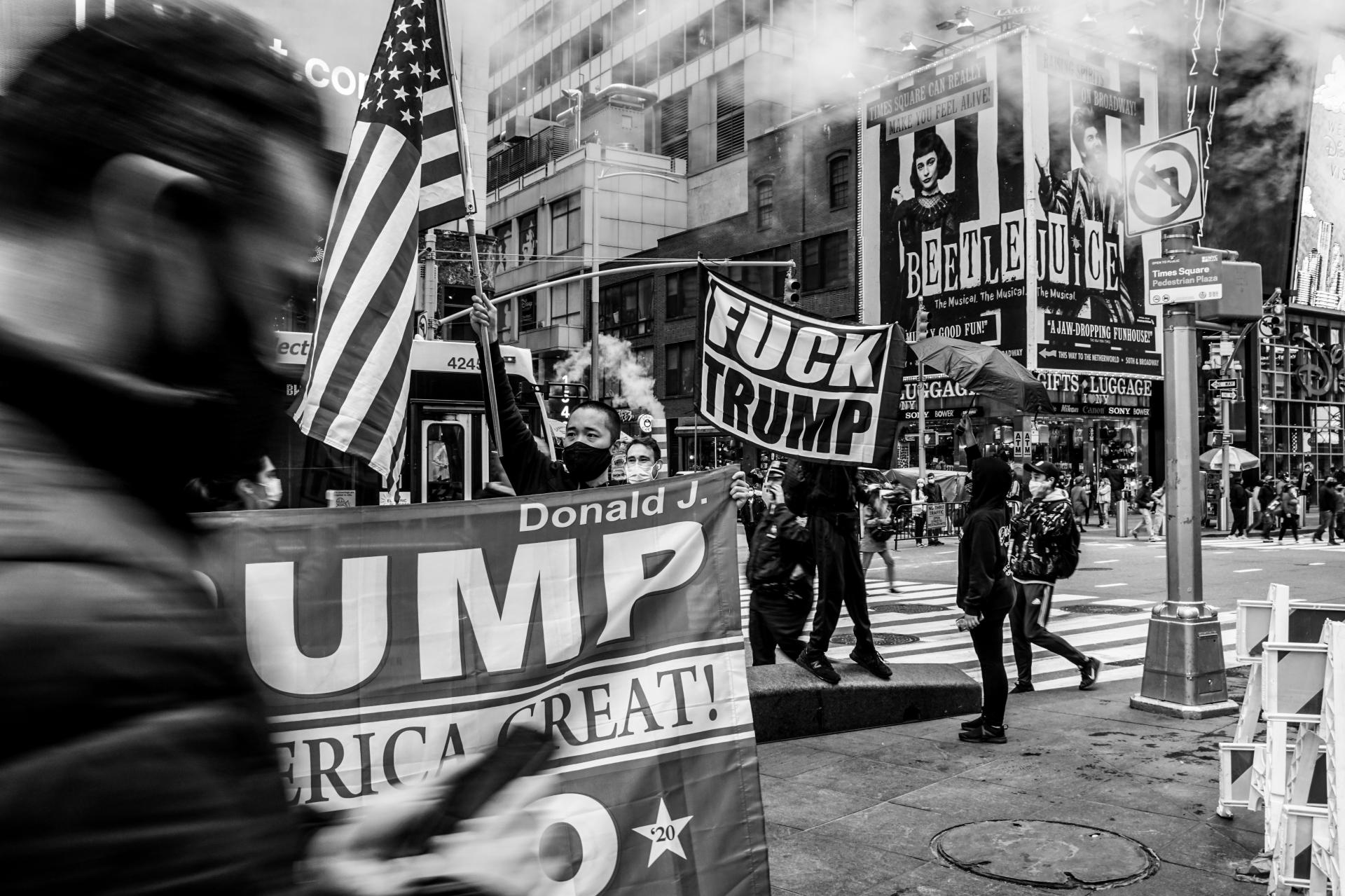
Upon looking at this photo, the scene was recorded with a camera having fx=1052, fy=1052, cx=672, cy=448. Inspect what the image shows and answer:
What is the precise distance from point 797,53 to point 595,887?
45132 mm

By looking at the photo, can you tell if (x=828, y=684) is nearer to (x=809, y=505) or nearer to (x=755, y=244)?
(x=809, y=505)

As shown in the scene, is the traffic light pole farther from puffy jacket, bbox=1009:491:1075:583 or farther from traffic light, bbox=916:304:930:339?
traffic light, bbox=916:304:930:339

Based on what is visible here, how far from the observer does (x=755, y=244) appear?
1679 inches

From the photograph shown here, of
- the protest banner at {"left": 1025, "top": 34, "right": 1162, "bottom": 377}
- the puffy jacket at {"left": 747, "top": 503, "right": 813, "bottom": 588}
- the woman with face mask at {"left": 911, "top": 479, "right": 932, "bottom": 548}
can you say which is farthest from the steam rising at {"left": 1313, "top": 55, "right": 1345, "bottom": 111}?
the puffy jacket at {"left": 747, "top": 503, "right": 813, "bottom": 588}

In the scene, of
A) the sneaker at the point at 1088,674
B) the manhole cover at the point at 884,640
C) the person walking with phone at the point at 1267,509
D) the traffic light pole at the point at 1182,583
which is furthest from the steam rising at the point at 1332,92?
the sneaker at the point at 1088,674

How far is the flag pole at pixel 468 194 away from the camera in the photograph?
453 cm

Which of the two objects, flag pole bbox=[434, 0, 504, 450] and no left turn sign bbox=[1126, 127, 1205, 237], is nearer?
flag pole bbox=[434, 0, 504, 450]

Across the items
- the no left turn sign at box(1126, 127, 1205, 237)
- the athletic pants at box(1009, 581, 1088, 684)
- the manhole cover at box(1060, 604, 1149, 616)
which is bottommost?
the manhole cover at box(1060, 604, 1149, 616)

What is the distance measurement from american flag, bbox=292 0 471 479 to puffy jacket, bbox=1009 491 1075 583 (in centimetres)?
561

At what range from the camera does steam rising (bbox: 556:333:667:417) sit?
47.6 m

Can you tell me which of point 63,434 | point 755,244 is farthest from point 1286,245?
point 63,434

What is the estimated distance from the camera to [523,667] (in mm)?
2832

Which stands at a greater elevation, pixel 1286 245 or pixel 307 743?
pixel 1286 245

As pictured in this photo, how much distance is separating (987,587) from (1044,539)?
2.34m
